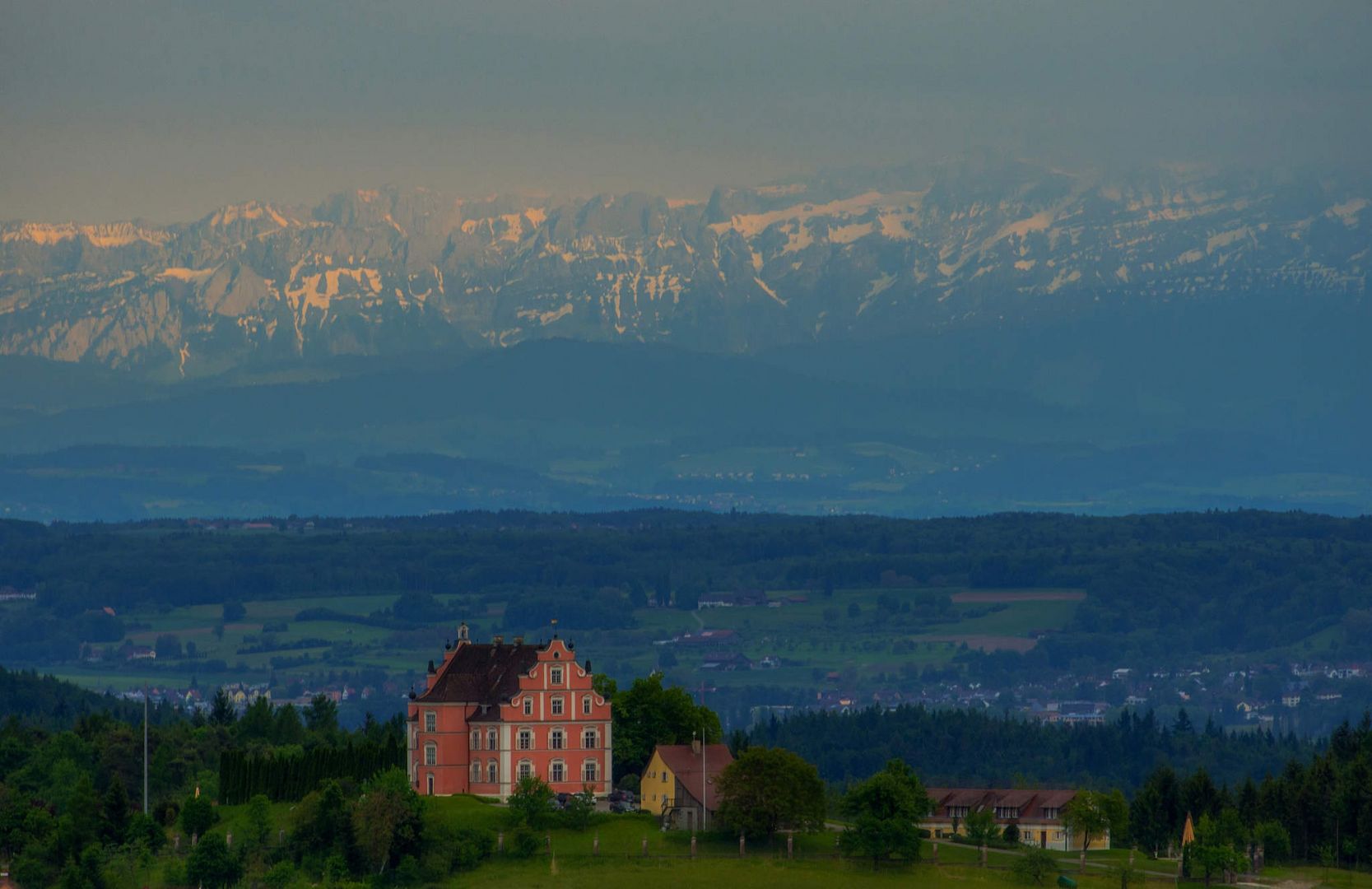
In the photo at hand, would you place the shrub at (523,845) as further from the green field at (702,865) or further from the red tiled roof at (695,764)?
the red tiled roof at (695,764)

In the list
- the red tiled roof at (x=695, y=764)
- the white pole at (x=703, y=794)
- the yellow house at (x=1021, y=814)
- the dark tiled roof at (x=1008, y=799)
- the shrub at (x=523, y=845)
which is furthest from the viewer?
the dark tiled roof at (x=1008, y=799)

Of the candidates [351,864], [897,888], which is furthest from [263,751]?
[897,888]

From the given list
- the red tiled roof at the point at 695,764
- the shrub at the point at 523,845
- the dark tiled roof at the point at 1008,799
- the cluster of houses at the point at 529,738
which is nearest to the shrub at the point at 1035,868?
the cluster of houses at the point at 529,738

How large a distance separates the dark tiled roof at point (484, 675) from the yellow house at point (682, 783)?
8156 mm

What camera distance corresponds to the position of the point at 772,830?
474 ft

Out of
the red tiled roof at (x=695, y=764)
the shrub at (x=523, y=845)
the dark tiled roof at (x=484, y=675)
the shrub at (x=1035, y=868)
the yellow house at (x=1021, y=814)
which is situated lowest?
the shrub at (x=1035, y=868)

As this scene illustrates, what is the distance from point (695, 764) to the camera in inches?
5999

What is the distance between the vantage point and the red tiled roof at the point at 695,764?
14888 centimetres

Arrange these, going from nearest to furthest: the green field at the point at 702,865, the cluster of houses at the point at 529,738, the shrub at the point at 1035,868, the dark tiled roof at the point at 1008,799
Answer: the green field at the point at 702,865 < the shrub at the point at 1035,868 < the cluster of houses at the point at 529,738 < the dark tiled roof at the point at 1008,799

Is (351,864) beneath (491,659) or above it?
beneath

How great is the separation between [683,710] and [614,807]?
9.87 metres

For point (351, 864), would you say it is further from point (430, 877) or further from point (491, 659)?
point (491, 659)

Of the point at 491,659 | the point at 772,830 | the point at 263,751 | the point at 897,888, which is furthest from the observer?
the point at 263,751

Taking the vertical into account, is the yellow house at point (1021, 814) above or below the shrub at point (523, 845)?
above
